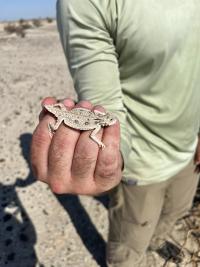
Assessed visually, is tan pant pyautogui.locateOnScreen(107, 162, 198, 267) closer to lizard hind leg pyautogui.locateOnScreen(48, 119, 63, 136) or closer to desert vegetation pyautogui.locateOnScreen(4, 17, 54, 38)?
lizard hind leg pyautogui.locateOnScreen(48, 119, 63, 136)

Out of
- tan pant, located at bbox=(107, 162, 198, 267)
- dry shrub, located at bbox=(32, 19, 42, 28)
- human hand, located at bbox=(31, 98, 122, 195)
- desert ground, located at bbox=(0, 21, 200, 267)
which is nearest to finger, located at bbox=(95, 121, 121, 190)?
human hand, located at bbox=(31, 98, 122, 195)

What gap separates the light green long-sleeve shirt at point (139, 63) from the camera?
207 centimetres

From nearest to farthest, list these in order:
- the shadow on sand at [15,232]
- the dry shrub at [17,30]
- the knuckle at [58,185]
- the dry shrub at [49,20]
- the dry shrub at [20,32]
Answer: the knuckle at [58,185]
the shadow on sand at [15,232]
the dry shrub at [20,32]
the dry shrub at [17,30]
the dry shrub at [49,20]

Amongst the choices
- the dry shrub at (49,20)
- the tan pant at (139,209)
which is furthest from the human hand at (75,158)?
the dry shrub at (49,20)

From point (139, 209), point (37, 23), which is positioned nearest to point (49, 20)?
point (37, 23)

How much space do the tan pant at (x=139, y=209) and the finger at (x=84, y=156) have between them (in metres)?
1.23

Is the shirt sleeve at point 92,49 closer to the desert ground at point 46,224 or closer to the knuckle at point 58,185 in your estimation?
the knuckle at point 58,185

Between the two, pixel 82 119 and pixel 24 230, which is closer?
pixel 82 119

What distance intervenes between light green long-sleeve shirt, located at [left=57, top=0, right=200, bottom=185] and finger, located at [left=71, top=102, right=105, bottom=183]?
397 mm

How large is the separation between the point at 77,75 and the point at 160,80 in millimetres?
459

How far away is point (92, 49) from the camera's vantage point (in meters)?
2.08

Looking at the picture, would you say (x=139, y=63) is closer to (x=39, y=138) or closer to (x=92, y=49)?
(x=92, y=49)

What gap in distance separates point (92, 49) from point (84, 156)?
69 cm

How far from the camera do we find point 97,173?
163cm
